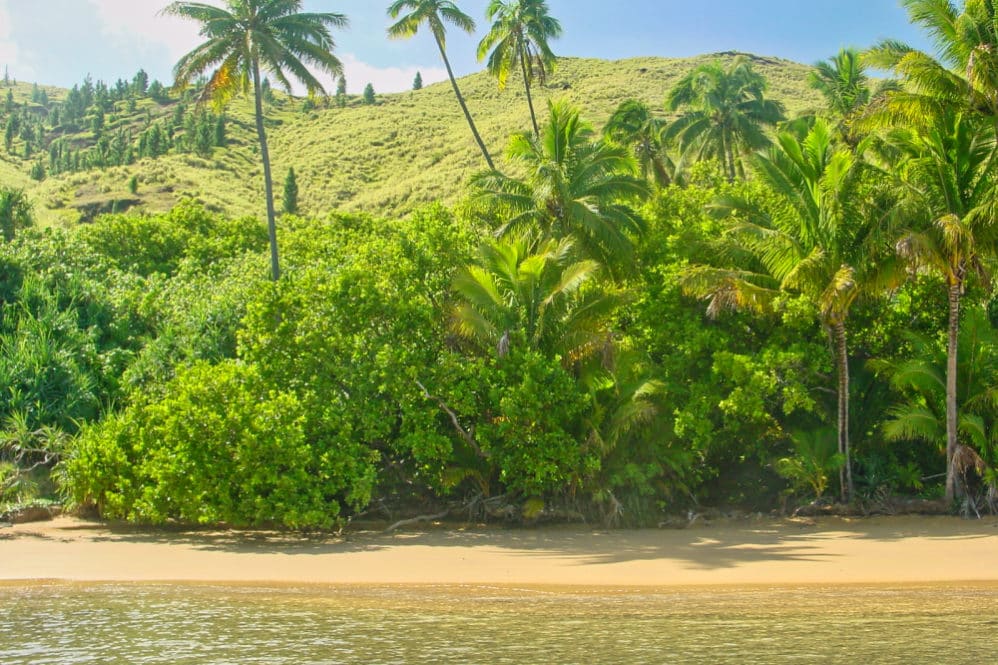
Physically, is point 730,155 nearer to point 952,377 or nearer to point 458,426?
point 952,377

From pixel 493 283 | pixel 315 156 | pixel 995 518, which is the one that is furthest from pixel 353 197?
pixel 995 518

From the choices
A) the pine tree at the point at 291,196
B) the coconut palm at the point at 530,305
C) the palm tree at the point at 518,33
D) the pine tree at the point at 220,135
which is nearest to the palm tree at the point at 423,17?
the palm tree at the point at 518,33

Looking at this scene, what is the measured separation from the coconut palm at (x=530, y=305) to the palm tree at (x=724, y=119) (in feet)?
68.3

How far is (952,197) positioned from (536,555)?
9646 mm

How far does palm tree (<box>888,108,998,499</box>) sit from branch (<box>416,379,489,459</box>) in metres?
8.31

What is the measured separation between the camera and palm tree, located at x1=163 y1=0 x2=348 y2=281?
75.5ft

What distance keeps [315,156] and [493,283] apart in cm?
6538

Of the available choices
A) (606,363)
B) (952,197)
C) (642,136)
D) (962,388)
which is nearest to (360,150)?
(642,136)

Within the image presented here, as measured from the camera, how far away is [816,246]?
53.9ft

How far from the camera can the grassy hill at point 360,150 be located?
210ft

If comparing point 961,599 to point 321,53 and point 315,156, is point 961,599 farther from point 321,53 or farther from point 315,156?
point 315,156

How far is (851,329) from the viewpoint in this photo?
18.1 metres

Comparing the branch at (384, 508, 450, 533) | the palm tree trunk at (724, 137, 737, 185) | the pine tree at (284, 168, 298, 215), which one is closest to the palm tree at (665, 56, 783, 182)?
the palm tree trunk at (724, 137, 737, 185)

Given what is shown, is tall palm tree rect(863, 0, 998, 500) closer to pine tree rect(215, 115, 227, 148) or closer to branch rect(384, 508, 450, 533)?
branch rect(384, 508, 450, 533)
